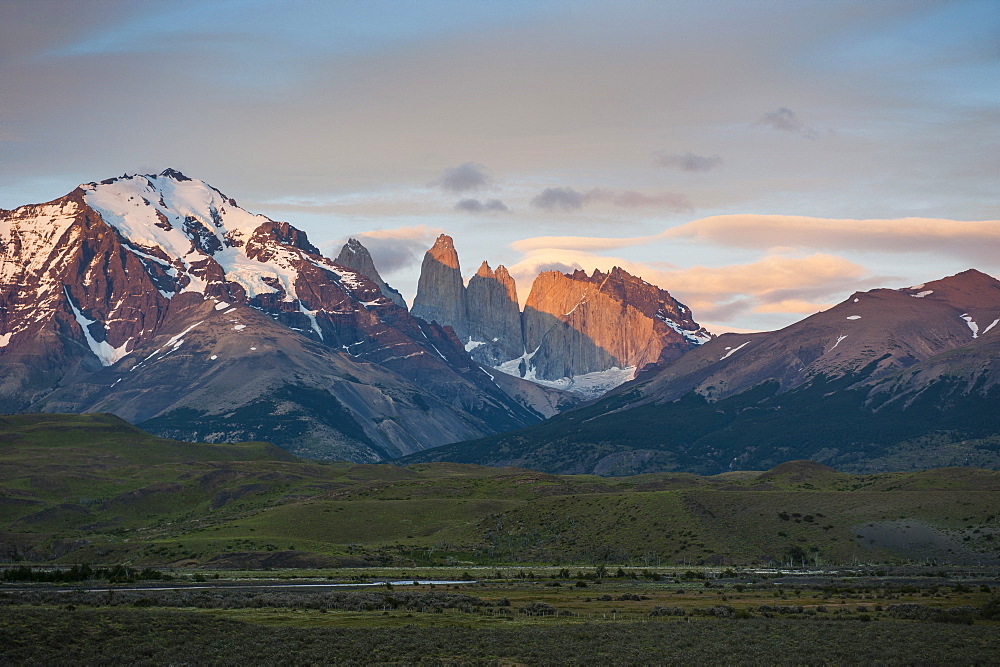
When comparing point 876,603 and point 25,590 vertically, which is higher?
point 25,590

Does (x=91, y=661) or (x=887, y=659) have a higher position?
(x=91, y=661)

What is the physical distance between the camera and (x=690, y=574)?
129 meters

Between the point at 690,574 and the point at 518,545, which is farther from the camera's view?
the point at 518,545

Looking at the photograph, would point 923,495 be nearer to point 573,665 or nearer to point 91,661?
point 573,665

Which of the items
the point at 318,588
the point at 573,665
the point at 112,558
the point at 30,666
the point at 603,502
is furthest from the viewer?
the point at 603,502

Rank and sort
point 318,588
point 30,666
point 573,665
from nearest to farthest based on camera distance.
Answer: point 30,666 → point 573,665 → point 318,588

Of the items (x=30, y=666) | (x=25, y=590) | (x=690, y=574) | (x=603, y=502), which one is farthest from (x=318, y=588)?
(x=603, y=502)

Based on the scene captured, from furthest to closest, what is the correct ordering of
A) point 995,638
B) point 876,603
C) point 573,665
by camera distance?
1. point 876,603
2. point 995,638
3. point 573,665

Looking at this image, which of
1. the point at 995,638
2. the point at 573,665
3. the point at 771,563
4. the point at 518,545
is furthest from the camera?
the point at 518,545

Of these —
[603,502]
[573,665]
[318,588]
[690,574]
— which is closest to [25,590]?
[318,588]

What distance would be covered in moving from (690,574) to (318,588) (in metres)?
44.5

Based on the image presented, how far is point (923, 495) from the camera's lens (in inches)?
6845

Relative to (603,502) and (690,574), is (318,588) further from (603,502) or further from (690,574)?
(603,502)

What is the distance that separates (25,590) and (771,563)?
9680cm
